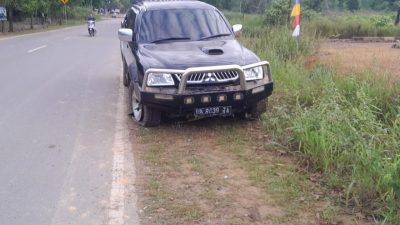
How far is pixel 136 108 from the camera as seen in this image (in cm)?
724

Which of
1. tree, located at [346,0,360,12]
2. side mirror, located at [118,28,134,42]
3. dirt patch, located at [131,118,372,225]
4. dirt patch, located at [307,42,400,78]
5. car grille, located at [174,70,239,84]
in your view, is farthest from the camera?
tree, located at [346,0,360,12]

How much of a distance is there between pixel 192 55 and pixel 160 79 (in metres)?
0.66

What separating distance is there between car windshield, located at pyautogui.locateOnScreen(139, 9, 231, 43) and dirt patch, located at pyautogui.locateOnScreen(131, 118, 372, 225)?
1.61 m

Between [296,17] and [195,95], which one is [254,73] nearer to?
[195,95]

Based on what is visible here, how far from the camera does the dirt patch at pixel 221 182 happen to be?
4098mm

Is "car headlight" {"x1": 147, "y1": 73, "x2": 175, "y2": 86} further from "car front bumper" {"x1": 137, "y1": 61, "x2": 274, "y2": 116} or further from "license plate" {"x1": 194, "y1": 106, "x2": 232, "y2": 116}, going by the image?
"license plate" {"x1": 194, "y1": 106, "x2": 232, "y2": 116}

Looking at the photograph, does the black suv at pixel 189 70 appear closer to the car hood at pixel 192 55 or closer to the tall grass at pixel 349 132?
the car hood at pixel 192 55

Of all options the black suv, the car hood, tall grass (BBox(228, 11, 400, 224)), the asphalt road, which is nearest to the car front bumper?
the black suv

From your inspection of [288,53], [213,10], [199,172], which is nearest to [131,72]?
[213,10]

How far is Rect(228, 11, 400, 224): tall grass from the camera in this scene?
4.22 meters

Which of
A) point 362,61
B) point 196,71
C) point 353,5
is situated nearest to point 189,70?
point 196,71

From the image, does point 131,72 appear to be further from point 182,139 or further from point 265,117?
point 265,117

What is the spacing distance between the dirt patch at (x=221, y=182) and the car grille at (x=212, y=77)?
30.0 inches

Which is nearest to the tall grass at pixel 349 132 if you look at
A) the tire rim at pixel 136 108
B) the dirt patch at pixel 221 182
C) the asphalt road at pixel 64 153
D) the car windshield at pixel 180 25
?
the dirt patch at pixel 221 182
